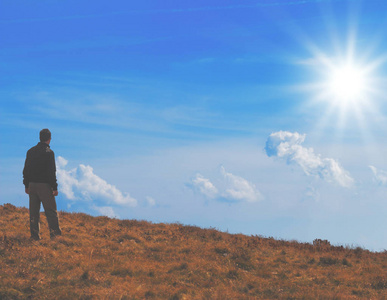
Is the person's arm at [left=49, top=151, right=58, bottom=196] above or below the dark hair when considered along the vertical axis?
below

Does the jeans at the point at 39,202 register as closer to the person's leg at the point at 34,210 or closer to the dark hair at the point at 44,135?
the person's leg at the point at 34,210

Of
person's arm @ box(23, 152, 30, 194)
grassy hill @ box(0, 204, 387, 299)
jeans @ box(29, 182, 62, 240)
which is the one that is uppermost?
person's arm @ box(23, 152, 30, 194)

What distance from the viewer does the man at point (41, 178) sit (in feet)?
38.2

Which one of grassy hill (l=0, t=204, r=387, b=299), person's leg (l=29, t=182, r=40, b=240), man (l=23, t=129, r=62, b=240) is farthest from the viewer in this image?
person's leg (l=29, t=182, r=40, b=240)

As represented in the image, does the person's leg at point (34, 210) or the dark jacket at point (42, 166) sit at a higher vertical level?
the dark jacket at point (42, 166)

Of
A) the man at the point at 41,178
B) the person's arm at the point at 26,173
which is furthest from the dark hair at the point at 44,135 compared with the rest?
the person's arm at the point at 26,173

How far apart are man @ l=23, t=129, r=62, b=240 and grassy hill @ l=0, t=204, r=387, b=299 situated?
896mm

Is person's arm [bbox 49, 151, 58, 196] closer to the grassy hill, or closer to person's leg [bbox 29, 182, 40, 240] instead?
person's leg [bbox 29, 182, 40, 240]

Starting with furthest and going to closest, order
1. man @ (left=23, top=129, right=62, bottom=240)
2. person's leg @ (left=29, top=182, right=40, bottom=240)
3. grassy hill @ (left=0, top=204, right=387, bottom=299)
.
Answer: person's leg @ (left=29, top=182, right=40, bottom=240) < man @ (left=23, top=129, right=62, bottom=240) < grassy hill @ (left=0, top=204, right=387, bottom=299)

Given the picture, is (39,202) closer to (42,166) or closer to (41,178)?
(41,178)

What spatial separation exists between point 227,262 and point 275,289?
2296 mm

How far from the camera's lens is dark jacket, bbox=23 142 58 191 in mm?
11648

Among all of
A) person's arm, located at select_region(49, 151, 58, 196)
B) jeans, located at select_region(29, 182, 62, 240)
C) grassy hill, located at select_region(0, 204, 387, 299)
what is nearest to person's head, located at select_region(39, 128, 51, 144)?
person's arm, located at select_region(49, 151, 58, 196)

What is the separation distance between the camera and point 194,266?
35.3 ft
